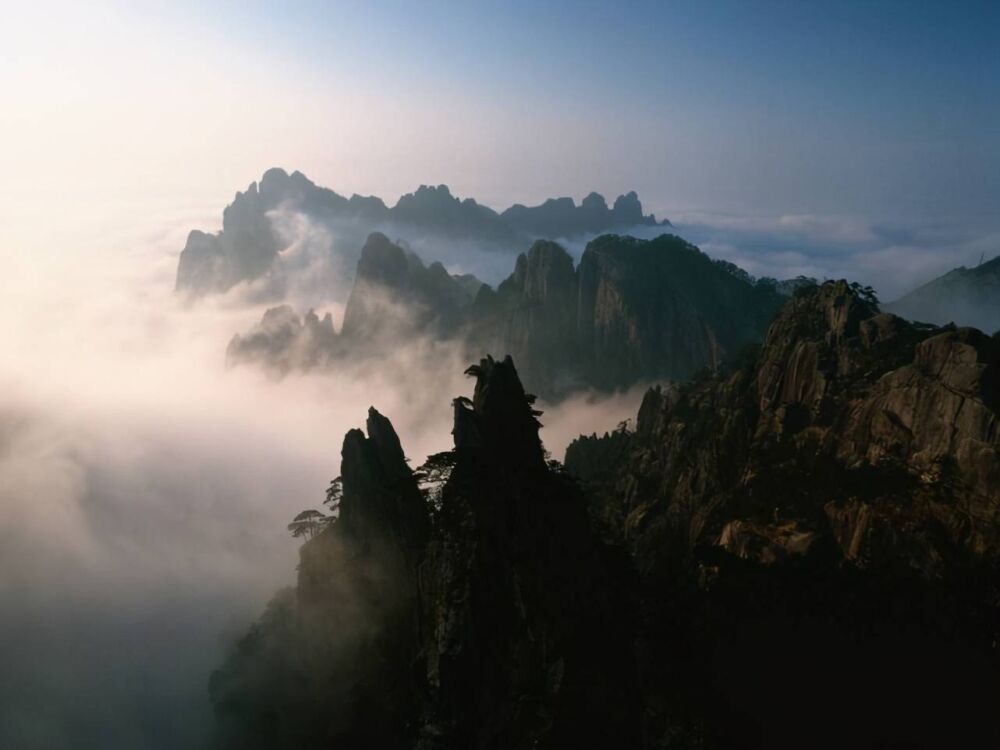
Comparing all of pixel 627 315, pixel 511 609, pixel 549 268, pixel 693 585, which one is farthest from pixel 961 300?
pixel 511 609

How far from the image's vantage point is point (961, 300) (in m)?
173

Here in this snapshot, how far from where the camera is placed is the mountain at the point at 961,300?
16575cm

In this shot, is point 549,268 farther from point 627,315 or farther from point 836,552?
point 836,552

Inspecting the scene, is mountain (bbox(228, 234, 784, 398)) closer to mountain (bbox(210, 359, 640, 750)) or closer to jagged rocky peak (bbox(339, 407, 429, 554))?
jagged rocky peak (bbox(339, 407, 429, 554))

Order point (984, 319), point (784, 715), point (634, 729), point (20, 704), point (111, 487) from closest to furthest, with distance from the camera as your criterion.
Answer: point (634, 729)
point (784, 715)
point (20, 704)
point (984, 319)
point (111, 487)

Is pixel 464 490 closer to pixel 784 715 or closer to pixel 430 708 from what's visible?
pixel 430 708

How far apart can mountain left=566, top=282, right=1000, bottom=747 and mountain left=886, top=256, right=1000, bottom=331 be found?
113036 mm

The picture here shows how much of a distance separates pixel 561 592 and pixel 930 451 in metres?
37.7

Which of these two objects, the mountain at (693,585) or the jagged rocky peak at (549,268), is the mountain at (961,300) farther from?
the mountain at (693,585)

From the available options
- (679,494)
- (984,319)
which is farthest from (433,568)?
(984,319)

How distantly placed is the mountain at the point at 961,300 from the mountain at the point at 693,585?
4394 inches

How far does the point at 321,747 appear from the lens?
5147 centimetres

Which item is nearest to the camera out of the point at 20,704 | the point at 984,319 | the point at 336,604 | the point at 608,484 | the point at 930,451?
the point at 930,451

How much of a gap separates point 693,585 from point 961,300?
580 ft
